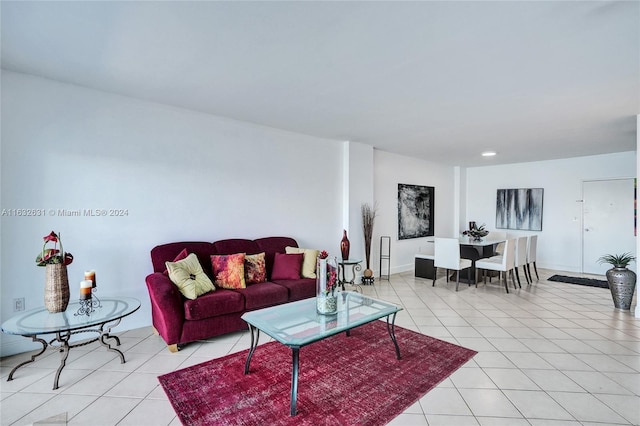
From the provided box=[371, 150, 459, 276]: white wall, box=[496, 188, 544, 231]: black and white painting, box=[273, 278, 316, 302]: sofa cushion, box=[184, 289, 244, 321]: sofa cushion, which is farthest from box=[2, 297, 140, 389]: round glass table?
box=[496, 188, 544, 231]: black and white painting

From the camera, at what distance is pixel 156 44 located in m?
2.20

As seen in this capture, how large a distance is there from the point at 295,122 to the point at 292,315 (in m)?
2.55

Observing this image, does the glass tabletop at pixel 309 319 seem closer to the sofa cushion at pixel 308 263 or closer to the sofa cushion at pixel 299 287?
the sofa cushion at pixel 299 287

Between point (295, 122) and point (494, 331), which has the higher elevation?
point (295, 122)

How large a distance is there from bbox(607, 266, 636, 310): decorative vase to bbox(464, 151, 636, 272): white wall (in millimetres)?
2668

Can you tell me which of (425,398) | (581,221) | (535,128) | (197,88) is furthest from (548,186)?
(197,88)

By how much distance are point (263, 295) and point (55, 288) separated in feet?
5.61

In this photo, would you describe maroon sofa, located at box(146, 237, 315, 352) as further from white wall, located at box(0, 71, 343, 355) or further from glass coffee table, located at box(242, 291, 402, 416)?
glass coffee table, located at box(242, 291, 402, 416)

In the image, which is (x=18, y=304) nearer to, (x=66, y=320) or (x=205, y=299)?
(x=66, y=320)

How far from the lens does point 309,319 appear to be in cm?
245

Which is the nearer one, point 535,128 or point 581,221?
point 535,128

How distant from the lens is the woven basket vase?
2.41 metres

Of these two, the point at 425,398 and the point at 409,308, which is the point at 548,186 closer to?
the point at 409,308

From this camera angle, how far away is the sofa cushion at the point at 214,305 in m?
2.83
